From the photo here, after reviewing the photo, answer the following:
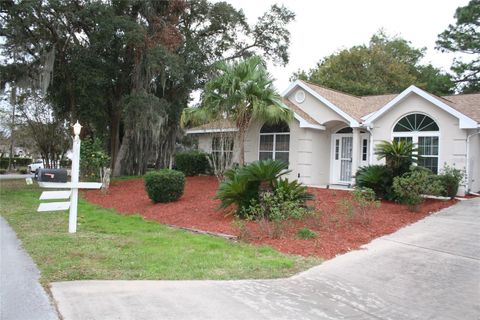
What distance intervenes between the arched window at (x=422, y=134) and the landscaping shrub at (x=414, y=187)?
297 centimetres

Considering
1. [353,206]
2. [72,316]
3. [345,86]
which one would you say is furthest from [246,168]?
[345,86]

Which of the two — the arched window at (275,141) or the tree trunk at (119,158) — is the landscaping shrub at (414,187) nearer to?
the arched window at (275,141)

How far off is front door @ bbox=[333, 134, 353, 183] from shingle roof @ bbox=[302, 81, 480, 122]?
1.28m

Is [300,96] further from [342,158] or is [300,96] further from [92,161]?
[92,161]

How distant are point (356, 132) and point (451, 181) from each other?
172 inches

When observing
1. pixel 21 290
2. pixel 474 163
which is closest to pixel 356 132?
pixel 474 163

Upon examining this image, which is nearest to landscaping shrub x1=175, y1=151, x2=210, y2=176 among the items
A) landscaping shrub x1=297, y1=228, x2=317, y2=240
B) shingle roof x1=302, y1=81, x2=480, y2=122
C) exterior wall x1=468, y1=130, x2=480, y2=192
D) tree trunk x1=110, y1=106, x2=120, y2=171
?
tree trunk x1=110, y1=106, x2=120, y2=171

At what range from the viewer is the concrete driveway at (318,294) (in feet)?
14.0

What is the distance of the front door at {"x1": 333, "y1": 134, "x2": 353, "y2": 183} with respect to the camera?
17.5 metres

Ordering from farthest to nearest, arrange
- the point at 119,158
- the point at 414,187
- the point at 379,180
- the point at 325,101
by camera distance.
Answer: the point at 119,158, the point at 325,101, the point at 379,180, the point at 414,187

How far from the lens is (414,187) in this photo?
36.6 feet

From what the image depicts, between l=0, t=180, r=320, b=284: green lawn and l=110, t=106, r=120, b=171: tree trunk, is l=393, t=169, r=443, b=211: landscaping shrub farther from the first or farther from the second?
l=110, t=106, r=120, b=171: tree trunk

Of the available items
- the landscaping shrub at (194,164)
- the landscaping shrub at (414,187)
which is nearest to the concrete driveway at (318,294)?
the landscaping shrub at (414,187)

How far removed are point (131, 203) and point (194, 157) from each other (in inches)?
292
